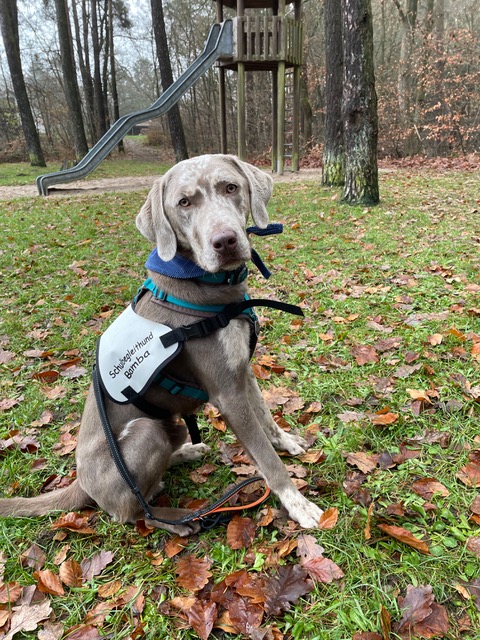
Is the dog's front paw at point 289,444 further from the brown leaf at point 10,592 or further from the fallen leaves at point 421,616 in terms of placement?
the brown leaf at point 10,592

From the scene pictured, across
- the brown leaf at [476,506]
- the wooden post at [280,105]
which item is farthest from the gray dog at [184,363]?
the wooden post at [280,105]

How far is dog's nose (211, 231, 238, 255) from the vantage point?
229cm

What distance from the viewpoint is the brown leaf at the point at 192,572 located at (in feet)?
6.81

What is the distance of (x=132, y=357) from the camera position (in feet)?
7.93

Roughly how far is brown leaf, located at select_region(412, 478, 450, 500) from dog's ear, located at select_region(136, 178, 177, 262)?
1937mm

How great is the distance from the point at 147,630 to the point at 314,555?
2.80 ft

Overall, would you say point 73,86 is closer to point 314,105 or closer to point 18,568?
point 314,105

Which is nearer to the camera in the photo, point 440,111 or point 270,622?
point 270,622

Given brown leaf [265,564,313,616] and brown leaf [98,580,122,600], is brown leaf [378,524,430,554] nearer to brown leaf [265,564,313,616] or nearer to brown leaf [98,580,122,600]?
brown leaf [265,564,313,616]

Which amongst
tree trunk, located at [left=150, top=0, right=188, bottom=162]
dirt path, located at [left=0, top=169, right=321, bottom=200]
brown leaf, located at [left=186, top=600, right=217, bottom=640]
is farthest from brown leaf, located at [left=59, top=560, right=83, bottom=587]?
tree trunk, located at [left=150, top=0, right=188, bottom=162]

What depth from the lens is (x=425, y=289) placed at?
190 inches

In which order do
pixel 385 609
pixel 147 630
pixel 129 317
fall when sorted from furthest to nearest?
pixel 129 317 < pixel 147 630 < pixel 385 609

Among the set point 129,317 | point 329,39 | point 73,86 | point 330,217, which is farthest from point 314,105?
point 129,317

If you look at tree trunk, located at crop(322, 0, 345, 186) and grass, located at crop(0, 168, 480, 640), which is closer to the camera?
grass, located at crop(0, 168, 480, 640)
